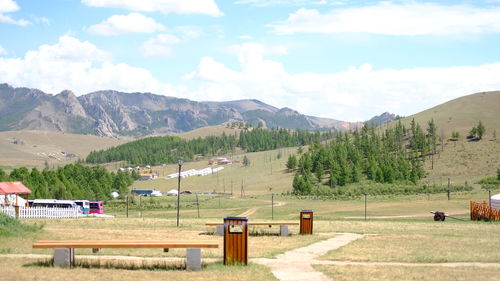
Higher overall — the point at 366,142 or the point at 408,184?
the point at 366,142

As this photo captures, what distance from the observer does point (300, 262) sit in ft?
66.6

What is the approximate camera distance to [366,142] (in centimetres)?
16175

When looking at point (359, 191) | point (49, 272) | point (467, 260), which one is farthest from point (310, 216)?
point (359, 191)

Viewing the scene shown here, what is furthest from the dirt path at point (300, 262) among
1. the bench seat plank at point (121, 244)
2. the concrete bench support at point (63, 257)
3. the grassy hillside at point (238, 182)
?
the grassy hillside at point (238, 182)

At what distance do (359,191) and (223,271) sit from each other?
103937mm

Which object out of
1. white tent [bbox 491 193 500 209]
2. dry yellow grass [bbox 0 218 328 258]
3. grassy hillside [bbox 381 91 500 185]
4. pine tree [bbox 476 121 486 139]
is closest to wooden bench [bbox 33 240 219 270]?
dry yellow grass [bbox 0 218 328 258]

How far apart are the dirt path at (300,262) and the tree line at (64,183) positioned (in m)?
57.0

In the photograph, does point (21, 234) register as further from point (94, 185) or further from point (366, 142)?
point (366, 142)

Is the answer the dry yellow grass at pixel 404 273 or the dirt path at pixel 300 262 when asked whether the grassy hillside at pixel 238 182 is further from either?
the dry yellow grass at pixel 404 273

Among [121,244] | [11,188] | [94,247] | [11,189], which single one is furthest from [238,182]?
[94,247]

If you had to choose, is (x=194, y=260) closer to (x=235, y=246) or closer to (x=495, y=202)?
(x=235, y=246)

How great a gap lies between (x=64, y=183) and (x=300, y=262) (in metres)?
73.4

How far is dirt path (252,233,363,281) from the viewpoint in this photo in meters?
17.4

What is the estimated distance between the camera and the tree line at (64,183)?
79625 mm
